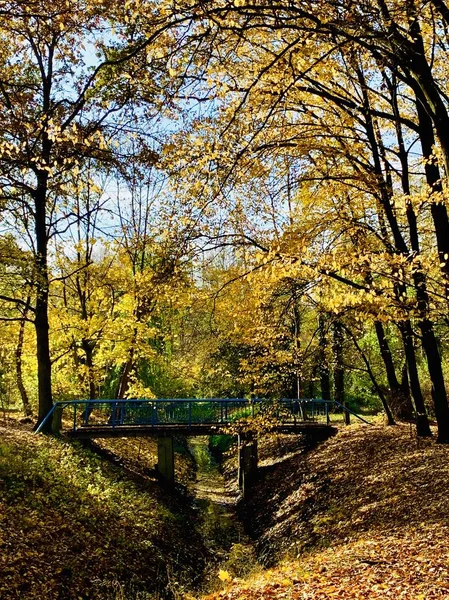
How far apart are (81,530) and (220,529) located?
174 inches

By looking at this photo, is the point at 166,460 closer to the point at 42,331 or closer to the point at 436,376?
the point at 42,331

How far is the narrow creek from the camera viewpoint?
9164mm

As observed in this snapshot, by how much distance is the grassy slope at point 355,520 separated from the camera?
527 centimetres

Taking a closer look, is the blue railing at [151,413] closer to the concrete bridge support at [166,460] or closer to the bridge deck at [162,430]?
the bridge deck at [162,430]

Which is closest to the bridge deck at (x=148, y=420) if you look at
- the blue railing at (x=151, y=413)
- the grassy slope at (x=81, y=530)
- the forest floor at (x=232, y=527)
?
the blue railing at (x=151, y=413)

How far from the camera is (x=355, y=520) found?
8867 millimetres

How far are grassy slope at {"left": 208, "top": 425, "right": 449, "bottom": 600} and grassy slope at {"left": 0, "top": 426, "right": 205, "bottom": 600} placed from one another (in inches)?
73.6

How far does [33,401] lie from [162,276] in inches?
636

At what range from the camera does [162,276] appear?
7.30m

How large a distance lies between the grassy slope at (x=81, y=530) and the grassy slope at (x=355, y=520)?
187 cm

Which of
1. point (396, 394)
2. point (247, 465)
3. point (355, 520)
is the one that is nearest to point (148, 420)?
point (247, 465)

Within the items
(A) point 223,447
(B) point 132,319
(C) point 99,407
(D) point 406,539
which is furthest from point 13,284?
(A) point 223,447

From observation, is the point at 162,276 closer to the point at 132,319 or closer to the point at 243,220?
the point at 243,220

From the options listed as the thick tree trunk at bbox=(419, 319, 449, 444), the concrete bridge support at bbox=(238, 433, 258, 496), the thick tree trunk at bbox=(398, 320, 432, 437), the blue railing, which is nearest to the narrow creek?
the concrete bridge support at bbox=(238, 433, 258, 496)
